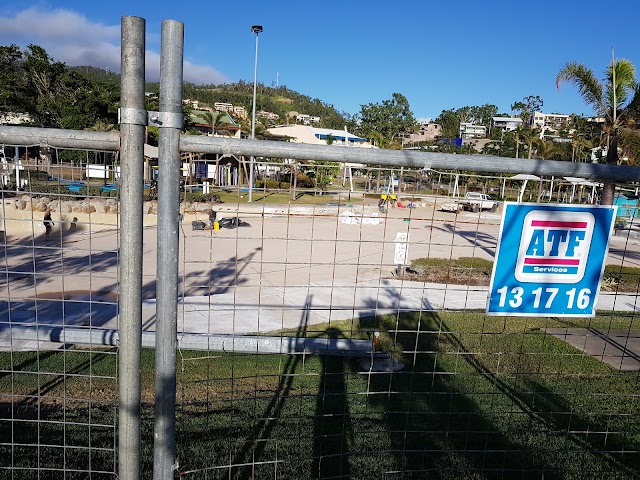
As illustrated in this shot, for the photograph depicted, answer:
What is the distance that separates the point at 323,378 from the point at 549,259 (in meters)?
3.85

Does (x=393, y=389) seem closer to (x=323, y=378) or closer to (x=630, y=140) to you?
(x=323, y=378)

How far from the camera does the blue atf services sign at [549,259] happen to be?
102 inches

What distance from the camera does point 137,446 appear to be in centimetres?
209

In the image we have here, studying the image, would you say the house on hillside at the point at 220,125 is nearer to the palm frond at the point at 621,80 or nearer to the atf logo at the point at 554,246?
the palm frond at the point at 621,80

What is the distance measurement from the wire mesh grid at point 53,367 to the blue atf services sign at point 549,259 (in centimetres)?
200

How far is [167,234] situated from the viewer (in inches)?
76.7

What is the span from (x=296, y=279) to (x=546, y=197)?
32.0 feet

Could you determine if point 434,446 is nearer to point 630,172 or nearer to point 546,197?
point 546,197

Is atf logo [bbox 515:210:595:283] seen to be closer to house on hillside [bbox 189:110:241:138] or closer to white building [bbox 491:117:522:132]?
house on hillside [bbox 189:110:241:138]

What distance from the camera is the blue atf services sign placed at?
8.49ft

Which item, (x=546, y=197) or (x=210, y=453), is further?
(x=210, y=453)

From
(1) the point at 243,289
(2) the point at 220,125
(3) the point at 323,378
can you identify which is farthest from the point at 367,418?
(2) the point at 220,125

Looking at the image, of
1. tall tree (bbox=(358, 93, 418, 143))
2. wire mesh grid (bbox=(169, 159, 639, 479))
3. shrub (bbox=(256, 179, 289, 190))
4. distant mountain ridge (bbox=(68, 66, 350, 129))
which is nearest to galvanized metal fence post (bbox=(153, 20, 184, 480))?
wire mesh grid (bbox=(169, 159, 639, 479))

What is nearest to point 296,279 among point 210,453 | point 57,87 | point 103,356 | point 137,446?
point 103,356
